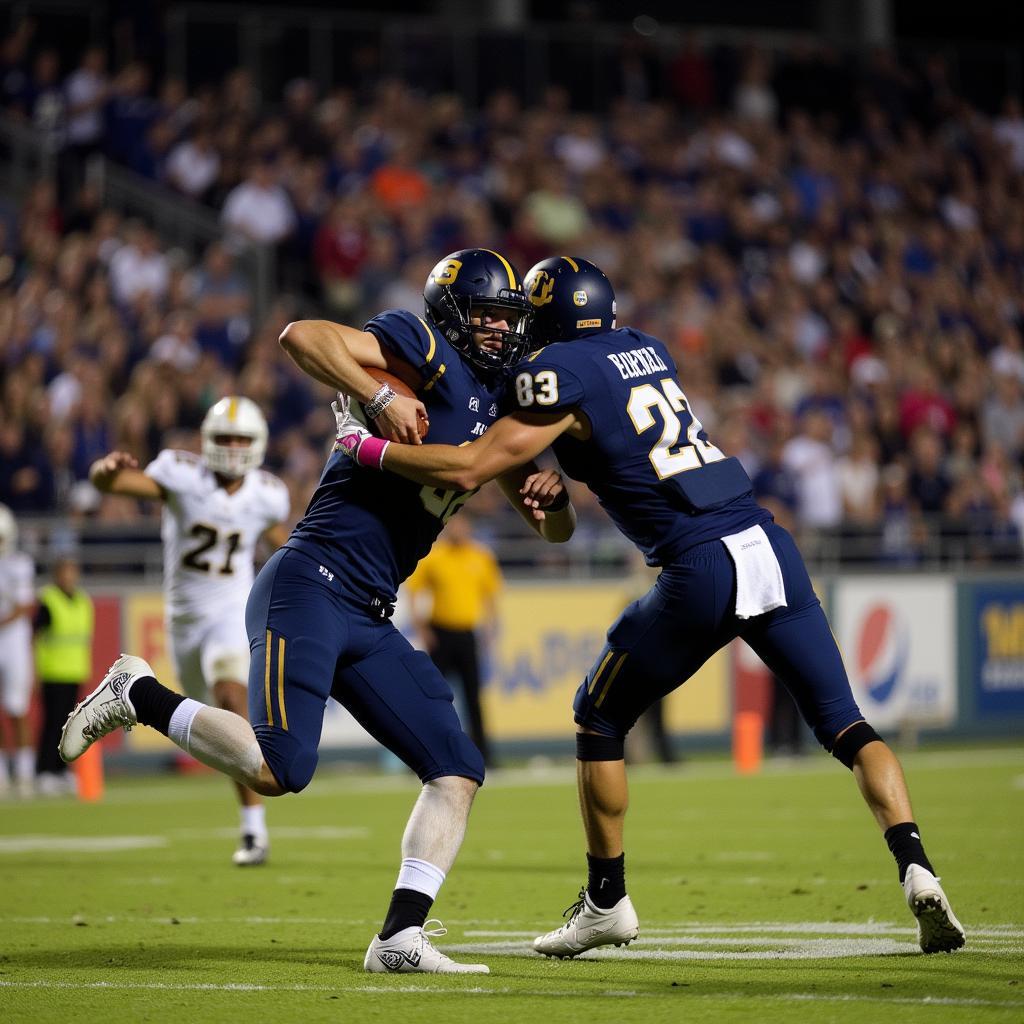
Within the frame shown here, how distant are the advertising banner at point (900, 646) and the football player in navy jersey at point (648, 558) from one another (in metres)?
12.1

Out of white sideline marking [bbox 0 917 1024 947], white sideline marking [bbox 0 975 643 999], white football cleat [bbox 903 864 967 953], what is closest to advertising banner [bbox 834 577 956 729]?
white sideline marking [bbox 0 917 1024 947]

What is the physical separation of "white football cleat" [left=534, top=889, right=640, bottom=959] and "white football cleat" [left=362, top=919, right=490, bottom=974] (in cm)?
47

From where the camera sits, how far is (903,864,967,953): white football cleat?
19.8ft

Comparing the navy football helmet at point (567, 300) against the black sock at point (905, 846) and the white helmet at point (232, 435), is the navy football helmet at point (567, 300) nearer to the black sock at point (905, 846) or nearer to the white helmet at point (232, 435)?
the black sock at point (905, 846)

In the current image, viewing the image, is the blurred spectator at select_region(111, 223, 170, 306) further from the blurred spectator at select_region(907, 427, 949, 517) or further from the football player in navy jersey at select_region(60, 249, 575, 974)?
the football player in navy jersey at select_region(60, 249, 575, 974)

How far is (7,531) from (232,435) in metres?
5.04

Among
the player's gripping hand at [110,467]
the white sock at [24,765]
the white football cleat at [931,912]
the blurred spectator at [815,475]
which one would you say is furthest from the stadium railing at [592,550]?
the white football cleat at [931,912]

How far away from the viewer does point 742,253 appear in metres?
22.5

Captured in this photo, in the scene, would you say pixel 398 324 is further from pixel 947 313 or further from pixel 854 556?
pixel 947 313

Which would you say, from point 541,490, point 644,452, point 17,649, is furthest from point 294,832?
point 644,452

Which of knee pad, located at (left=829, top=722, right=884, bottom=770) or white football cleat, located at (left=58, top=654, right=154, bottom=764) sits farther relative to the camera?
knee pad, located at (left=829, top=722, right=884, bottom=770)

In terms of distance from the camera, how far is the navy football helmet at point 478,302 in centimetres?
632

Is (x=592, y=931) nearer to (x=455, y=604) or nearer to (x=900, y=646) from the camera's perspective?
(x=455, y=604)

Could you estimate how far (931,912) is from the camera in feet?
19.8
